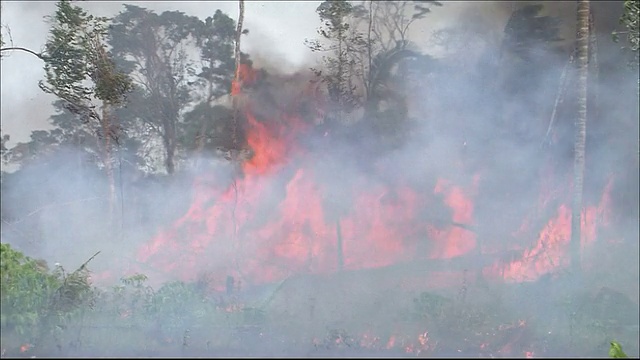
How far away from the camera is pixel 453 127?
20.0 metres

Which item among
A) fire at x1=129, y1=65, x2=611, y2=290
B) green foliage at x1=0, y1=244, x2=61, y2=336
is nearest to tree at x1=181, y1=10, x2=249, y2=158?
fire at x1=129, y1=65, x2=611, y2=290

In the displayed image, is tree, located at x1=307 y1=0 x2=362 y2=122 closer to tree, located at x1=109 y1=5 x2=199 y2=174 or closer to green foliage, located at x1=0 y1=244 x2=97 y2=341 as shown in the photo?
tree, located at x1=109 y1=5 x2=199 y2=174

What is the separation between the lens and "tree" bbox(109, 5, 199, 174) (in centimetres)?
2039

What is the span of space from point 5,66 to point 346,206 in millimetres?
12123

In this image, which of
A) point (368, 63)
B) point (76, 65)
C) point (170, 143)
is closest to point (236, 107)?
point (170, 143)

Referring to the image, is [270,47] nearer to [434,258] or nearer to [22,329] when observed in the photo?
[434,258]

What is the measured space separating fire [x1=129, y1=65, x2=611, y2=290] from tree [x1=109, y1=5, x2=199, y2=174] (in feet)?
6.30

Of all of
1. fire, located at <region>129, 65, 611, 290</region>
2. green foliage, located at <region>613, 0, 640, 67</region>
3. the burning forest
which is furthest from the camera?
fire, located at <region>129, 65, 611, 290</region>

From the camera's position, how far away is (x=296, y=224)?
1892 cm

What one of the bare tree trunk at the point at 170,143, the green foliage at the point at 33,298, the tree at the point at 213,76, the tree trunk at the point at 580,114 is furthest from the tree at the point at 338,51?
the green foliage at the point at 33,298

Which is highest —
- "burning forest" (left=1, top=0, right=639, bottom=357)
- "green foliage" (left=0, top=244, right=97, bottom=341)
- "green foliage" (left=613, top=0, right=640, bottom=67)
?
"green foliage" (left=613, top=0, right=640, bottom=67)

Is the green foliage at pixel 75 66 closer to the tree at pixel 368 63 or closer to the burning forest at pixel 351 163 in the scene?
the burning forest at pixel 351 163

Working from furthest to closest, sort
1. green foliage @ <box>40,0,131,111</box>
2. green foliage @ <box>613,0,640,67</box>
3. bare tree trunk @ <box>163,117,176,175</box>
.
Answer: bare tree trunk @ <box>163,117,176,175</box> < green foliage @ <box>613,0,640,67</box> < green foliage @ <box>40,0,131,111</box>

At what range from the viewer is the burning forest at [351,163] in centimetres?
1741
